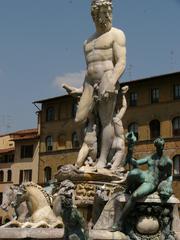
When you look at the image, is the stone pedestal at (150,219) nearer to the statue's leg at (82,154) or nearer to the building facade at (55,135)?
the statue's leg at (82,154)

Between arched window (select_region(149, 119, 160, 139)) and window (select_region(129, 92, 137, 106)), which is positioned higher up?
window (select_region(129, 92, 137, 106))

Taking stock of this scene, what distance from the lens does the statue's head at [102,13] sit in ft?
47.5

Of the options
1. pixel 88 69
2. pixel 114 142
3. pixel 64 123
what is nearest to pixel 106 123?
pixel 114 142

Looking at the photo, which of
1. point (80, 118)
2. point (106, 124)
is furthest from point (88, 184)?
point (80, 118)

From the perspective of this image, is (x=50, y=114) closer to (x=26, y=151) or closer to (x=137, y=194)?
(x=26, y=151)

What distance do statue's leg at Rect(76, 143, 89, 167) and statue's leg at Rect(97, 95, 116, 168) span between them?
0.38m

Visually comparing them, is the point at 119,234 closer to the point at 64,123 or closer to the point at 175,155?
the point at 175,155

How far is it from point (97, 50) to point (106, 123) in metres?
1.94

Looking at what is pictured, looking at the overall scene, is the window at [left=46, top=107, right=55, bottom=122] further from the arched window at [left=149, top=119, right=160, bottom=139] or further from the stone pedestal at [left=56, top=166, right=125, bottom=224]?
the stone pedestal at [left=56, top=166, right=125, bottom=224]

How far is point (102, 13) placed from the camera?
572 inches

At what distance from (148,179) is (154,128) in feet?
169

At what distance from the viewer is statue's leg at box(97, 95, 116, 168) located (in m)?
14.0

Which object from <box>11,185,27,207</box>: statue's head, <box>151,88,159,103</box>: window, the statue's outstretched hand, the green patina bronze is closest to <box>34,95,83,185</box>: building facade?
<box>151,88,159,103</box>: window

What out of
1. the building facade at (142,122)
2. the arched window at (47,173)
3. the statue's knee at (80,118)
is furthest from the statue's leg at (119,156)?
the arched window at (47,173)
